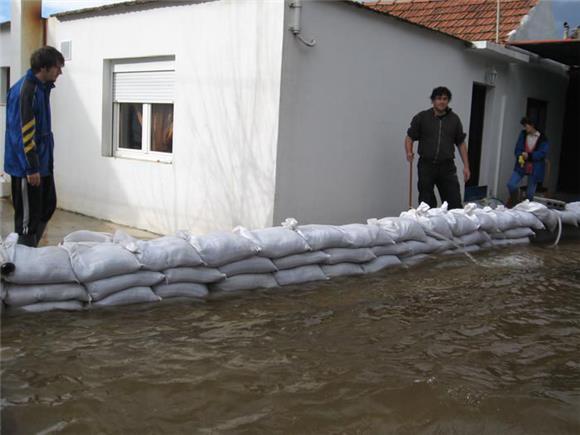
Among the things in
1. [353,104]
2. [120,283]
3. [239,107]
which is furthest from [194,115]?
[120,283]

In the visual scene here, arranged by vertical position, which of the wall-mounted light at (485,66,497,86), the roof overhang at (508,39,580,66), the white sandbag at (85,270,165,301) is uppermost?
the roof overhang at (508,39,580,66)

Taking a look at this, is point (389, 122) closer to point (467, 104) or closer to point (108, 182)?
point (467, 104)

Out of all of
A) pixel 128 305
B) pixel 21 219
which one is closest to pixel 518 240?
pixel 128 305

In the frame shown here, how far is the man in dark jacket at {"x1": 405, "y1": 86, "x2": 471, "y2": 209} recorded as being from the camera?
6852mm

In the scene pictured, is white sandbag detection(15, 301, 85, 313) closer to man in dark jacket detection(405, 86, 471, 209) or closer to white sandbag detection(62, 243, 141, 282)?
white sandbag detection(62, 243, 141, 282)

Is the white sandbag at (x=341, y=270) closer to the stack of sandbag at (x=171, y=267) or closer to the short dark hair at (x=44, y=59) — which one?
the stack of sandbag at (x=171, y=267)

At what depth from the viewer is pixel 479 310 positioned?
14.5 feet

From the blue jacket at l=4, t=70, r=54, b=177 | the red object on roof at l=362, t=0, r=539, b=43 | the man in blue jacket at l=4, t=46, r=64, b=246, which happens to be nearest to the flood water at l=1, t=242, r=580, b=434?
the man in blue jacket at l=4, t=46, r=64, b=246

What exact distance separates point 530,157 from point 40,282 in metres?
7.60

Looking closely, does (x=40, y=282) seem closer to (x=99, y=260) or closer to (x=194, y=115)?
(x=99, y=260)

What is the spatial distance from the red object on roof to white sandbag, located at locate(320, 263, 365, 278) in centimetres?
535

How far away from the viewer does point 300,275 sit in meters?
4.82

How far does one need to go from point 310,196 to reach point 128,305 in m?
2.73

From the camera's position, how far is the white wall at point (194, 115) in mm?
5852
